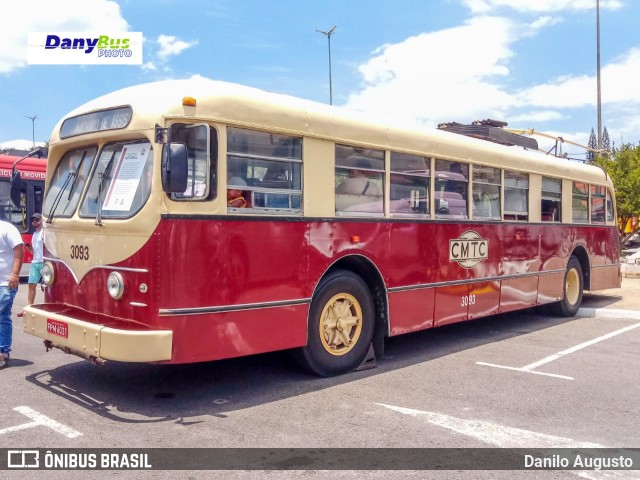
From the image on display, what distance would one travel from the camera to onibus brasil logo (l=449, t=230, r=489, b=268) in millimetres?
8383

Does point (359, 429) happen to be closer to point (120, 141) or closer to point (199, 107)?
→ point (199, 107)

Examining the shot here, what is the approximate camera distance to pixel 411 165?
25.0 feet

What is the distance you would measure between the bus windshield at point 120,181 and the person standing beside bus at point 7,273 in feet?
4.61

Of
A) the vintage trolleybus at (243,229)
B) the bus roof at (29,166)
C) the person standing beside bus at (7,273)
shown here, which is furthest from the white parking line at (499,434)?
the bus roof at (29,166)

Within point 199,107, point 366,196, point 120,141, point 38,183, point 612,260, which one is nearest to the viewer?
point 199,107

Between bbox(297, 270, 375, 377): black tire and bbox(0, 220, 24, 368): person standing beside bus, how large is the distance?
3.27 metres

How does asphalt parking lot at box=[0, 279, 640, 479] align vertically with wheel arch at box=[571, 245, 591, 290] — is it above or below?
below

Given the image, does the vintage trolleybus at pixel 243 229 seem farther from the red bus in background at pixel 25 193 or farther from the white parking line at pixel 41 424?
the red bus in background at pixel 25 193

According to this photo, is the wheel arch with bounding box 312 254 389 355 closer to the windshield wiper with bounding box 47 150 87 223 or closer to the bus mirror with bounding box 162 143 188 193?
the bus mirror with bounding box 162 143 188 193

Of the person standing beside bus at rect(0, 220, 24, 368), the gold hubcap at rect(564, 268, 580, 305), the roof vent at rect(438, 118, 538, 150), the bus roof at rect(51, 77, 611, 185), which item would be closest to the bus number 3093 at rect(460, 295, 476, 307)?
the bus roof at rect(51, 77, 611, 185)

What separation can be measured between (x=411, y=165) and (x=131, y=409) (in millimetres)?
4189

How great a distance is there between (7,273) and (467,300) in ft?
18.7

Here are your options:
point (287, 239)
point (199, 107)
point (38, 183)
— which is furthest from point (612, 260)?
point (38, 183)

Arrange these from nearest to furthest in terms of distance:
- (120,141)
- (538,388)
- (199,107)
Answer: (199,107) < (120,141) < (538,388)
